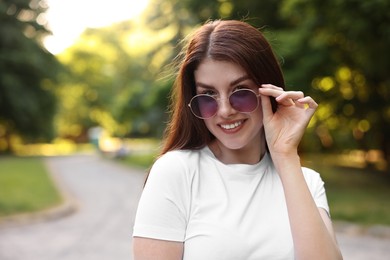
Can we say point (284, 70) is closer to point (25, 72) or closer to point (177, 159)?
point (177, 159)

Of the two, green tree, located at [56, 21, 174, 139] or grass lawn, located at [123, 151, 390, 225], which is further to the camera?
green tree, located at [56, 21, 174, 139]

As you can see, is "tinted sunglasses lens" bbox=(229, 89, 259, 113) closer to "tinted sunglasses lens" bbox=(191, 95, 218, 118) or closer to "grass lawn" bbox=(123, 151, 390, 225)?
"tinted sunglasses lens" bbox=(191, 95, 218, 118)

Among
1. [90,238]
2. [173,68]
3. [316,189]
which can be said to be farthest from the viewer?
[90,238]

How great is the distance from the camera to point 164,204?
63.9 inches

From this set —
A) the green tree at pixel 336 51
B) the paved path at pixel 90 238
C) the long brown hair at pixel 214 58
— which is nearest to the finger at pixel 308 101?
the long brown hair at pixel 214 58

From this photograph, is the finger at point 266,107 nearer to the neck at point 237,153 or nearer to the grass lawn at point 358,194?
the neck at point 237,153

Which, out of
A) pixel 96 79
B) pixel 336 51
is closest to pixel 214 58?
pixel 336 51

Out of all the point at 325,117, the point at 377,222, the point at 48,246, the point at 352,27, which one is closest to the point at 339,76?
the point at 325,117

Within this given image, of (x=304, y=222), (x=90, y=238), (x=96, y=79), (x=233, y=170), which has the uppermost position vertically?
(x=233, y=170)

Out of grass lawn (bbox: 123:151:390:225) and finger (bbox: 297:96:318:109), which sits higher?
finger (bbox: 297:96:318:109)

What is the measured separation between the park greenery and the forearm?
2.36ft

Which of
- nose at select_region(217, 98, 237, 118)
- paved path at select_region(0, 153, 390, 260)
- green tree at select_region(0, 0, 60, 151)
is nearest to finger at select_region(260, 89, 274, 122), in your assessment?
nose at select_region(217, 98, 237, 118)

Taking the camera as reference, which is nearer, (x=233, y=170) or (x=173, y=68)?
(x=233, y=170)

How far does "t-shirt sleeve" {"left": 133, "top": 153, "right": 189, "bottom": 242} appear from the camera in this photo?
159cm
